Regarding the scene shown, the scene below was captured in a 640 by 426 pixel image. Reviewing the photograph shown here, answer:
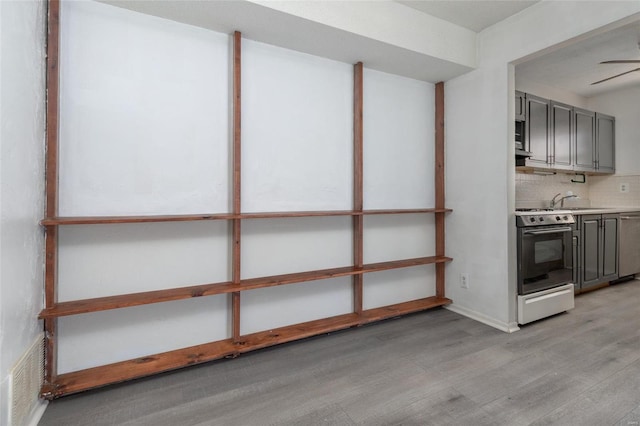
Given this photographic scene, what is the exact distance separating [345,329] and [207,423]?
1357 millimetres

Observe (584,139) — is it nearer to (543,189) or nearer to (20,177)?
(543,189)

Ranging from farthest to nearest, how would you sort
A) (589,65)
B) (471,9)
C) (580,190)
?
(580,190) → (589,65) → (471,9)

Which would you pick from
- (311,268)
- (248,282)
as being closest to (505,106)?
(311,268)

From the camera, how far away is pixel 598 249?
12.3 feet

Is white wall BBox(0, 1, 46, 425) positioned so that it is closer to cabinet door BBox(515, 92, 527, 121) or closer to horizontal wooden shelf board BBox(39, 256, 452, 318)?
horizontal wooden shelf board BBox(39, 256, 452, 318)

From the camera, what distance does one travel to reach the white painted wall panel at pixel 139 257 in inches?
76.0

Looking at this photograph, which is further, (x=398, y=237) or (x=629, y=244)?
(x=629, y=244)

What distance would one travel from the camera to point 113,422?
159cm

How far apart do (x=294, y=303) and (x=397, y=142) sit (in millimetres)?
1779

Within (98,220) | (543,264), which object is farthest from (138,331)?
(543,264)

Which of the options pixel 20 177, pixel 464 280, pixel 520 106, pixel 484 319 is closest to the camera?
pixel 20 177

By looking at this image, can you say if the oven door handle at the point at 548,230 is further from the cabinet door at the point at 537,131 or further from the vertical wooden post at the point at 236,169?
the vertical wooden post at the point at 236,169

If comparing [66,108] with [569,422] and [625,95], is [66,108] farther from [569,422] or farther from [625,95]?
[625,95]

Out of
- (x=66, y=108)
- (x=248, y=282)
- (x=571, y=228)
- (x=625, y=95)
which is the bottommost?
(x=248, y=282)
